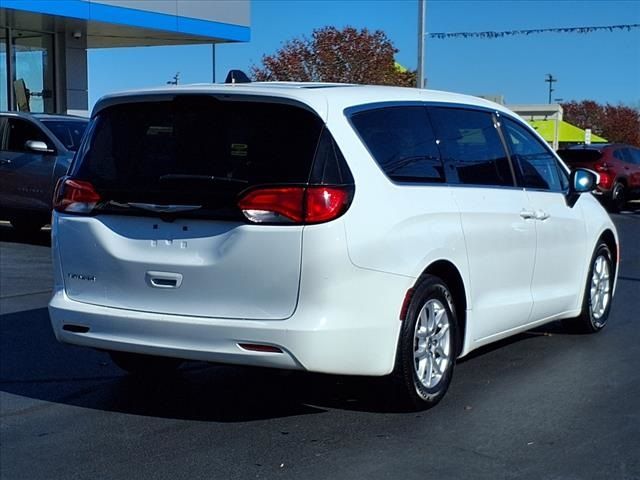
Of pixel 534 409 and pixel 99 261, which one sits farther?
pixel 534 409

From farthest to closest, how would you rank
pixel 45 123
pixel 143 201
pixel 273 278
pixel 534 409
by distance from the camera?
pixel 45 123 < pixel 534 409 < pixel 143 201 < pixel 273 278

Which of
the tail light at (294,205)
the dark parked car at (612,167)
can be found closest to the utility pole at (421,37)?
the dark parked car at (612,167)

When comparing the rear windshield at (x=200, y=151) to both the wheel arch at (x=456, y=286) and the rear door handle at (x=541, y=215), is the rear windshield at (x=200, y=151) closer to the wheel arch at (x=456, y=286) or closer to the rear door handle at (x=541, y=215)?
the wheel arch at (x=456, y=286)

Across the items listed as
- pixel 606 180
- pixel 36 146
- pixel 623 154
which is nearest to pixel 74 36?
pixel 36 146

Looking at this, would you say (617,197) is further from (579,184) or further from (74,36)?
(579,184)

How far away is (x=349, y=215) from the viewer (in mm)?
4910

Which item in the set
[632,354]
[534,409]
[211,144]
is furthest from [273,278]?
[632,354]

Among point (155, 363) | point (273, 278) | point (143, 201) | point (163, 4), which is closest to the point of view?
point (273, 278)

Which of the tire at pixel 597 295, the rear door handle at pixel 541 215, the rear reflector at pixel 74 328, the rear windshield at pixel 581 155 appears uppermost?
the rear door handle at pixel 541 215

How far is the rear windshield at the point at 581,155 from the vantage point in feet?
79.3

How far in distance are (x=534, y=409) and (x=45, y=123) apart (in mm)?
10095

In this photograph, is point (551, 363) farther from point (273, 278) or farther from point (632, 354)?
point (273, 278)

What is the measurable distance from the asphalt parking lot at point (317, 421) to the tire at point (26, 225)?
25.3 feet

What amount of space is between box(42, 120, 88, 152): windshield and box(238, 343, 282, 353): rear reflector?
9406 millimetres
